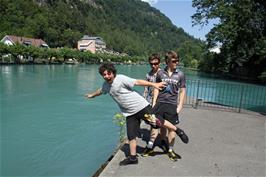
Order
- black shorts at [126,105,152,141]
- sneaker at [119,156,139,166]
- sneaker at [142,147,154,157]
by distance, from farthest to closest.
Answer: sneaker at [142,147,154,157], sneaker at [119,156,139,166], black shorts at [126,105,152,141]

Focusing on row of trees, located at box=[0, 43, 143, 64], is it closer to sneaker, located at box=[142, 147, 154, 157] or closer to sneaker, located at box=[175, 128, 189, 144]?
sneaker, located at box=[142, 147, 154, 157]

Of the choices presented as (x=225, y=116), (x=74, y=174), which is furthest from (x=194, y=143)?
(x=225, y=116)

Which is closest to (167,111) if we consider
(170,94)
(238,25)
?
(170,94)

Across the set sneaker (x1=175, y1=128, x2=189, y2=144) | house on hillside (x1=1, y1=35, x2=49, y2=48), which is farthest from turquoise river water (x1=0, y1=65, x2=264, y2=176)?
house on hillside (x1=1, y1=35, x2=49, y2=48)

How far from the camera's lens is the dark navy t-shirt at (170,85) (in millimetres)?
5617

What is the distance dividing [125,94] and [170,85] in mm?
1040

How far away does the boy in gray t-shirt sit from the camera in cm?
494

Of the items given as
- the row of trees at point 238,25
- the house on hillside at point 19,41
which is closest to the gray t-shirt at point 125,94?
the row of trees at point 238,25

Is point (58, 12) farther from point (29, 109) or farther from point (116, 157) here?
point (116, 157)

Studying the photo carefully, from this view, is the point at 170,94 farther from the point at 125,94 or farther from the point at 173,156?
the point at 173,156

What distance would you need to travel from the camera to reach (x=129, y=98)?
5078 millimetres

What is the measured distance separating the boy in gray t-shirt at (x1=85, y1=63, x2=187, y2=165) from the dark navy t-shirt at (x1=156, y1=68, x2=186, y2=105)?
474 millimetres

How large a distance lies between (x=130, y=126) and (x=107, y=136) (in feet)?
23.1

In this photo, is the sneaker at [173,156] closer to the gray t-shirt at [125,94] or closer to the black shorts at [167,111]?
the black shorts at [167,111]
